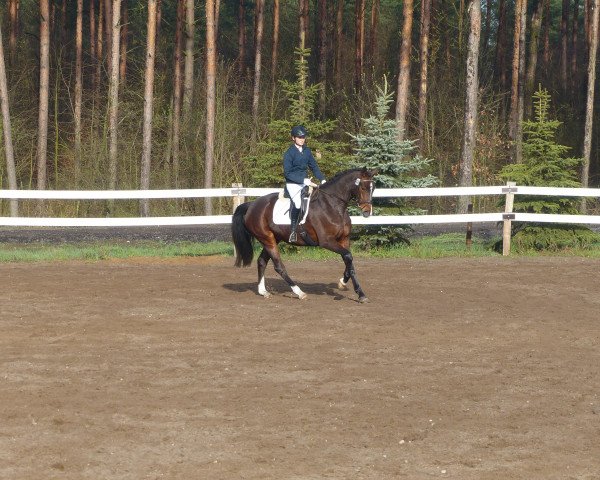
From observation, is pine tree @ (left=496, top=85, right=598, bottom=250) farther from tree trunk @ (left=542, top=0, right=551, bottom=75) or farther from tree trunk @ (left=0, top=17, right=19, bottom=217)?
tree trunk @ (left=542, top=0, right=551, bottom=75)

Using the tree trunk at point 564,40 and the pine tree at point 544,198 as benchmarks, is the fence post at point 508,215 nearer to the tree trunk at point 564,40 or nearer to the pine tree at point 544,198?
the pine tree at point 544,198

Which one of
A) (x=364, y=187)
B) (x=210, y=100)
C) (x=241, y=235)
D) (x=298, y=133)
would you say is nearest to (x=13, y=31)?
(x=210, y=100)

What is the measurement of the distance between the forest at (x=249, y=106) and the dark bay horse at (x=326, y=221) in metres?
5.56

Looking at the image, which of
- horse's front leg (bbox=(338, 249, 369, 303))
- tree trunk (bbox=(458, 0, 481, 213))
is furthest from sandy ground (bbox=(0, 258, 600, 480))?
tree trunk (bbox=(458, 0, 481, 213))

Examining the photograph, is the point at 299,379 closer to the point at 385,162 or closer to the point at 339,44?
the point at 385,162

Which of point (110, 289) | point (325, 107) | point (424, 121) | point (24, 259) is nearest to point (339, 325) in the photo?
point (110, 289)

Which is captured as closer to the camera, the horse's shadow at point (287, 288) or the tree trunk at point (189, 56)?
the horse's shadow at point (287, 288)

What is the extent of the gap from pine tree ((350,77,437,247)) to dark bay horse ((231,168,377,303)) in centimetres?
542

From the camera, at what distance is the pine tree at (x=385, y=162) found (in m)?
20.5

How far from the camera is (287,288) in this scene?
53.4 ft

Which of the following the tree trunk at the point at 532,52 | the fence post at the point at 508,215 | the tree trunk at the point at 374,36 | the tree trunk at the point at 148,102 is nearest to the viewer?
the fence post at the point at 508,215

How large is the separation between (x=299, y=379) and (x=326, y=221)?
16.0 ft

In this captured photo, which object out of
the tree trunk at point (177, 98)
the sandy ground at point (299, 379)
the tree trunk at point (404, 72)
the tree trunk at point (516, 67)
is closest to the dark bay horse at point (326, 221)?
the sandy ground at point (299, 379)

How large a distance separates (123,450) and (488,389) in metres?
3.70
